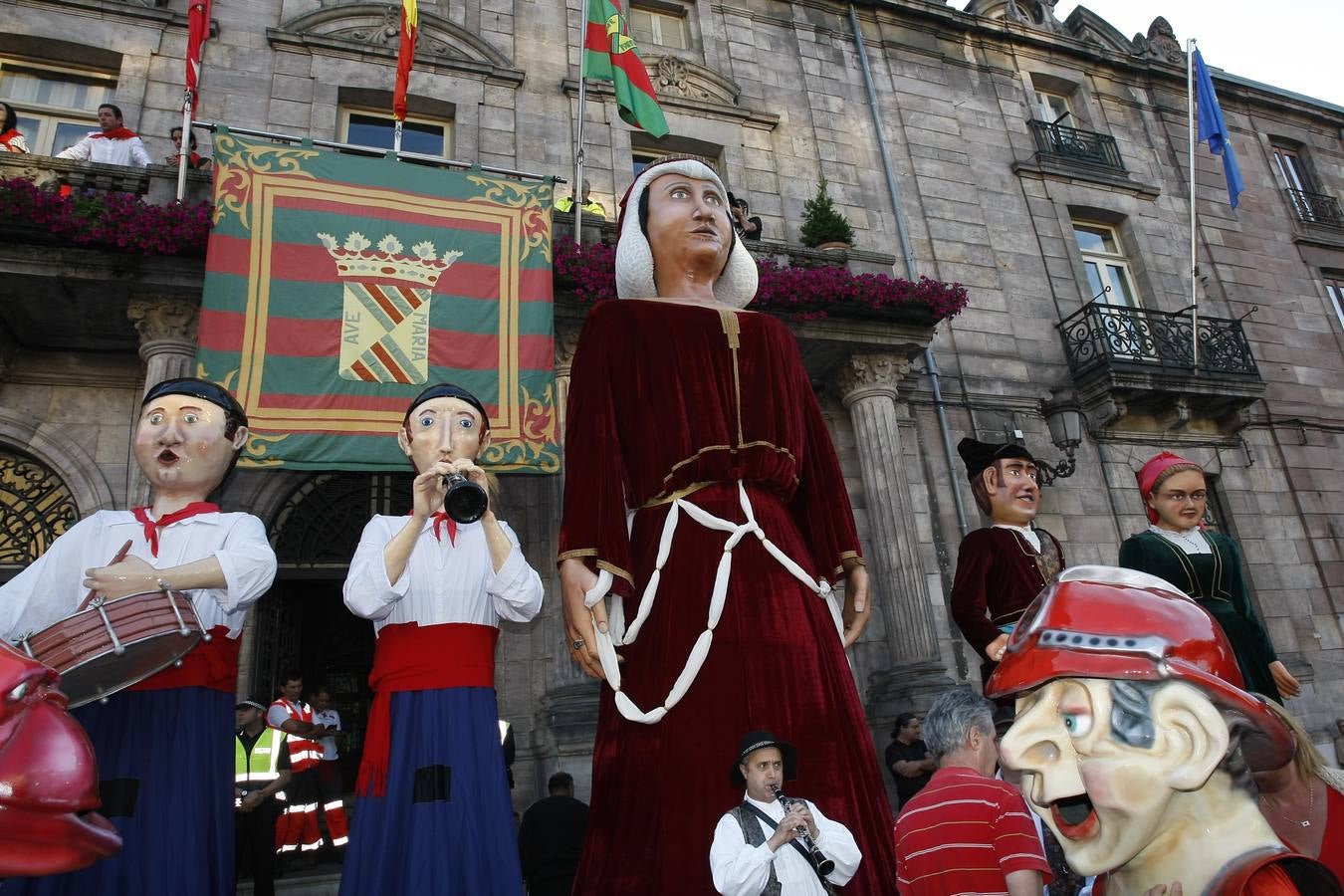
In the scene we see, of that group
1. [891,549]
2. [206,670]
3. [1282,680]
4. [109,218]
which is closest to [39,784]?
[206,670]

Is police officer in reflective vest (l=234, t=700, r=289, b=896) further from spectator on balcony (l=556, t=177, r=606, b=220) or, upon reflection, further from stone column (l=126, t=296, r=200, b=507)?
spectator on balcony (l=556, t=177, r=606, b=220)

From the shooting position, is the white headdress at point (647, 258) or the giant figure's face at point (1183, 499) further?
the giant figure's face at point (1183, 499)

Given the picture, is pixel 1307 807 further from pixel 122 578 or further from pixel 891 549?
pixel 891 549

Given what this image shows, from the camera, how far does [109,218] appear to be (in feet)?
22.0

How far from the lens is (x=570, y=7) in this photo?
454 inches

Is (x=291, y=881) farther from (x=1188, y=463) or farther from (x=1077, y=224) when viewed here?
(x=1077, y=224)

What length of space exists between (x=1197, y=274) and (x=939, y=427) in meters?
6.75

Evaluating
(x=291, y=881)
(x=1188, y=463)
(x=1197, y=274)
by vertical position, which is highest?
(x=1197, y=274)

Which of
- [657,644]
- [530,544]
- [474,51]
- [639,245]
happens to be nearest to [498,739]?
[657,644]

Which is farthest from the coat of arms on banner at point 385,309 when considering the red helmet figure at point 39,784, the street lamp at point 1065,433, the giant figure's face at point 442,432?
the street lamp at point 1065,433

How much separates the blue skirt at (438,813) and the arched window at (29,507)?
6665 mm

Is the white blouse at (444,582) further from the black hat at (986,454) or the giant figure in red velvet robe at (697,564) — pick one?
the black hat at (986,454)

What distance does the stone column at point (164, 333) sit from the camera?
7.05m

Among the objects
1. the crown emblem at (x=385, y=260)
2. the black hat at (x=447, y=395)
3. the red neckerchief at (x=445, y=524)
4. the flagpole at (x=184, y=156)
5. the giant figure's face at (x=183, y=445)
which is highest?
the flagpole at (x=184, y=156)
